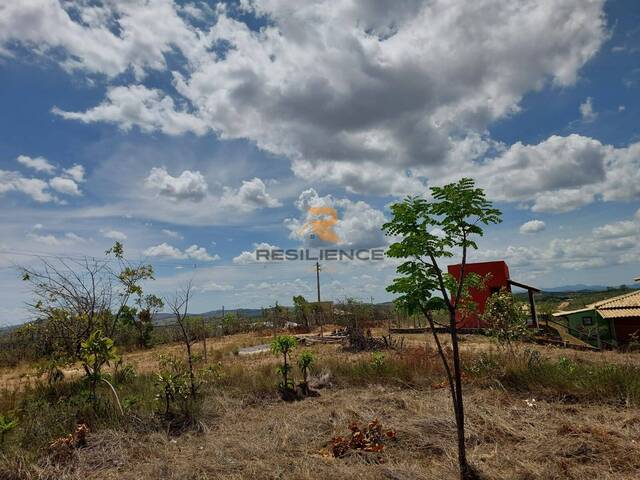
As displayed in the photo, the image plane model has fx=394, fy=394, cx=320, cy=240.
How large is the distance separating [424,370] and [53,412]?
6625 mm

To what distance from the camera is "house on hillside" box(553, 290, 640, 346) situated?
1658 centimetres

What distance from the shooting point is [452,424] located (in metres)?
5.18

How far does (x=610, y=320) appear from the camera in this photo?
56.4ft

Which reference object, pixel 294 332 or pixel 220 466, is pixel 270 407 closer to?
pixel 220 466

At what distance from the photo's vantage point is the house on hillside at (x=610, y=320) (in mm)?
16578

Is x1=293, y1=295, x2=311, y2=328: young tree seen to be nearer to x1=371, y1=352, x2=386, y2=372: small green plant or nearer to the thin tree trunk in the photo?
x1=371, y1=352, x2=386, y2=372: small green plant

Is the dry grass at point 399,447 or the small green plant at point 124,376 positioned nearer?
the dry grass at point 399,447

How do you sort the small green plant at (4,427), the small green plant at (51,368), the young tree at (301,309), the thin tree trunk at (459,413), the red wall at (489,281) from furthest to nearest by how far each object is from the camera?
the young tree at (301,309) < the red wall at (489,281) < the small green plant at (51,368) < the small green plant at (4,427) < the thin tree trunk at (459,413)

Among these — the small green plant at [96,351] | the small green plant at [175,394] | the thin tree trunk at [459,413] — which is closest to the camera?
the thin tree trunk at [459,413]

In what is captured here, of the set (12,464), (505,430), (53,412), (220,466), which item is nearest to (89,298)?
(53,412)

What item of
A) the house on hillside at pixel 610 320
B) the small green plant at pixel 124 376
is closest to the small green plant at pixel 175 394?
the small green plant at pixel 124 376

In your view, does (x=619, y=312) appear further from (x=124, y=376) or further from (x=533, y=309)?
(x=124, y=376)

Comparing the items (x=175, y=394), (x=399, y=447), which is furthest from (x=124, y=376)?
(x=399, y=447)

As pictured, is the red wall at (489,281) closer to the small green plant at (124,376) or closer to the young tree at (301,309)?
the young tree at (301,309)
